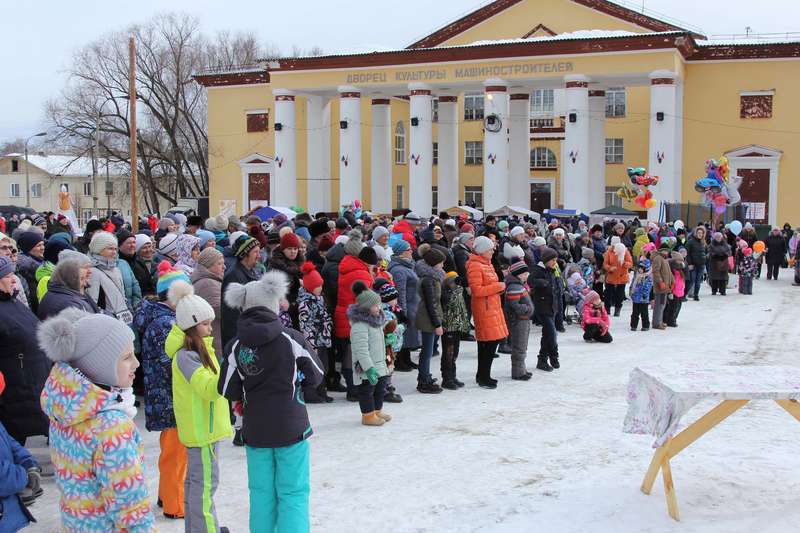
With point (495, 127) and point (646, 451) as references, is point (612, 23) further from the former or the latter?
point (646, 451)

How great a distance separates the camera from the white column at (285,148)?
151ft

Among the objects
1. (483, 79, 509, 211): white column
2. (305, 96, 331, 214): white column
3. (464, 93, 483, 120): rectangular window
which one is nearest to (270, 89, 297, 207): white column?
(305, 96, 331, 214): white column

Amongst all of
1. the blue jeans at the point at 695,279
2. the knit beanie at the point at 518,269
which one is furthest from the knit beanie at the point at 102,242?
the blue jeans at the point at 695,279

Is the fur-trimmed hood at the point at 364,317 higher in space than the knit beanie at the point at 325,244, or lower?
lower

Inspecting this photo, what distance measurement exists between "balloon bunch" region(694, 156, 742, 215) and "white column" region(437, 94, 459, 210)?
600 inches

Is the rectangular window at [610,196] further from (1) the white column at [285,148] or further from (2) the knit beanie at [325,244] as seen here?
(2) the knit beanie at [325,244]

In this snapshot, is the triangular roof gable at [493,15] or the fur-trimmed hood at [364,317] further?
the triangular roof gable at [493,15]

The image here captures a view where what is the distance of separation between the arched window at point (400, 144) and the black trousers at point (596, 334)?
1556 inches

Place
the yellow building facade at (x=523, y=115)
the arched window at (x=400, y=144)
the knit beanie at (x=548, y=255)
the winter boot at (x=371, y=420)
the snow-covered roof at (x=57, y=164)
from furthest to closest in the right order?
the snow-covered roof at (x=57, y=164), the arched window at (x=400, y=144), the yellow building facade at (x=523, y=115), the knit beanie at (x=548, y=255), the winter boot at (x=371, y=420)

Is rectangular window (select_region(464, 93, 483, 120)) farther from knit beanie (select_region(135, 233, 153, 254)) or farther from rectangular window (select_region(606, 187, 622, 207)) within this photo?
knit beanie (select_region(135, 233, 153, 254))

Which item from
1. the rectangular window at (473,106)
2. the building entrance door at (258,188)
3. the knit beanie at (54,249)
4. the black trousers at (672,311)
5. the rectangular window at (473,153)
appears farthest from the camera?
the rectangular window at (473,153)

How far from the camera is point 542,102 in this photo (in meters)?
51.8

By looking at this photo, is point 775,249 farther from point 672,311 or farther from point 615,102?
point 615,102

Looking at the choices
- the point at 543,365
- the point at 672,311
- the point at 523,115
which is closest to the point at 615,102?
the point at 523,115
